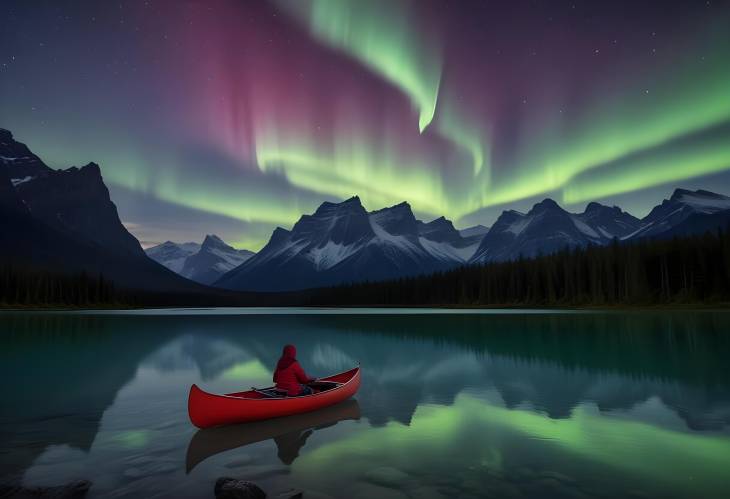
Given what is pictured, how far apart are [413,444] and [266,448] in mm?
4527

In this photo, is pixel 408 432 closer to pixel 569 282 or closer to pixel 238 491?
pixel 238 491

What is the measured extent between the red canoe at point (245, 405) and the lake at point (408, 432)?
43 centimetres

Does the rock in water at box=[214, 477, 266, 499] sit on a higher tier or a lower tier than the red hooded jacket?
lower

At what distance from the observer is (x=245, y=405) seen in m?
15.8

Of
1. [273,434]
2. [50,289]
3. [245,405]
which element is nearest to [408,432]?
[273,434]

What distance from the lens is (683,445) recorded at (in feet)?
45.6

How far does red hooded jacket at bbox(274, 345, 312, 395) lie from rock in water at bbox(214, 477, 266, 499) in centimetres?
790

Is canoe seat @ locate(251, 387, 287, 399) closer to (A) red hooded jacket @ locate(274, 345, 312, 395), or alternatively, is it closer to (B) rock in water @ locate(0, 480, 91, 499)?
(A) red hooded jacket @ locate(274, 345, 312, 395)

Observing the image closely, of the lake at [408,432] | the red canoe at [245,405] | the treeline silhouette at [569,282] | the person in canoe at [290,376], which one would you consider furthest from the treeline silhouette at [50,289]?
the red canoe at [245,405]

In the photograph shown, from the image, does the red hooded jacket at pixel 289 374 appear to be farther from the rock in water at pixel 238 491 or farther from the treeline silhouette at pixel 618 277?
the treeline silhouette at pixel 618 277

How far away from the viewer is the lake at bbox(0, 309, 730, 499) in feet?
35.7

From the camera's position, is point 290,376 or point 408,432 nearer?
point 408,432

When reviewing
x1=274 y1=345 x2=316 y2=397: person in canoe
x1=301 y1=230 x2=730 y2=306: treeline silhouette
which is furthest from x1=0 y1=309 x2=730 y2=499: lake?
x1=301 y1=230 x2=730 y2=306: treeline silhouette

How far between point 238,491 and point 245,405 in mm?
6774
